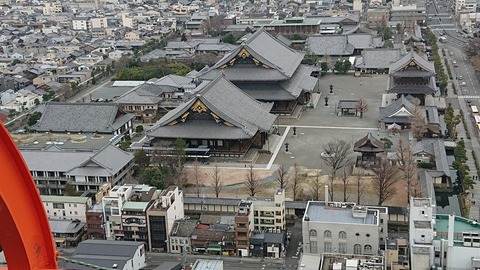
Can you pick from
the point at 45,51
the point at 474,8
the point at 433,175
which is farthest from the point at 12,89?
the point at 474,8

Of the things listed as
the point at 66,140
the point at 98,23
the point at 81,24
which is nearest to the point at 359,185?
the point at 66,140

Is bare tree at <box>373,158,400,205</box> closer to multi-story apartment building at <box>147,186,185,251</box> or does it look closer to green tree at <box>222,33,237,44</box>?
multi-story apartment building at <box>147,186,185,251</box>

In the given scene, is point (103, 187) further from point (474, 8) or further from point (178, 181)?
point (474, 8)

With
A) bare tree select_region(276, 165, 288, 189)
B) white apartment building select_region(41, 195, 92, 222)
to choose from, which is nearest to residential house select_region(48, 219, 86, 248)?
white apartment building select_region(41, 195, 92, 222)

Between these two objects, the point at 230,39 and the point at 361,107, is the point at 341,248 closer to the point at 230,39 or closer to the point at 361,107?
the point at 361,107

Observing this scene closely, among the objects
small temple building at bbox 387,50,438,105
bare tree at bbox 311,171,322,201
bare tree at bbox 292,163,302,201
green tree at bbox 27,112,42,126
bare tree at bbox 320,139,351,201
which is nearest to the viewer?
bare tree at bbox 311,171,322,201

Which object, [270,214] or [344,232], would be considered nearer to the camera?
[344,232]

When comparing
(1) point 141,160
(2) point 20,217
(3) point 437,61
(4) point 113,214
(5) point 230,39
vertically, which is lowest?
(4) point 113,214
